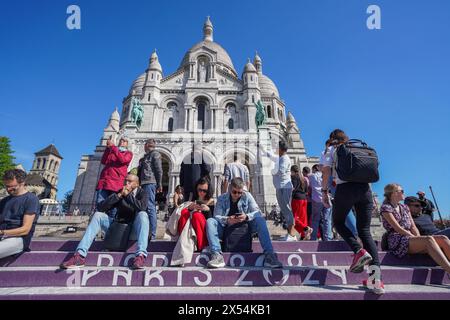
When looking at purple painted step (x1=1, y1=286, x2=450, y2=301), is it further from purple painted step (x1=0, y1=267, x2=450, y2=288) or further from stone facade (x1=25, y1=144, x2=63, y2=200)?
stone facade (x1=25, y1=144, x2=63, y2=200)

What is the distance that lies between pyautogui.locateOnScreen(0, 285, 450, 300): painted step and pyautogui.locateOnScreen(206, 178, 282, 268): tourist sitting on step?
588mm

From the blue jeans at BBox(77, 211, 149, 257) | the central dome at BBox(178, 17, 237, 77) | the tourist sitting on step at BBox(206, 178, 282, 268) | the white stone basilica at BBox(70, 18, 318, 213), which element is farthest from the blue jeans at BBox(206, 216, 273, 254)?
the central dome at BBox(178, 17, 237, 77)

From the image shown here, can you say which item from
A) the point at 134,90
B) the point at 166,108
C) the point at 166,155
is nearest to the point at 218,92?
the point at 166,108

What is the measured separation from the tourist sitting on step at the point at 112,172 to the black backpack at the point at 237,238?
2.50m

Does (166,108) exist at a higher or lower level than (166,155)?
higher

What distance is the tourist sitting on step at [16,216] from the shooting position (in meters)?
3.25

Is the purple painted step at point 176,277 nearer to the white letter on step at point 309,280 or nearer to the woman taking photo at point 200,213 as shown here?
the white letter on step at point 309,280

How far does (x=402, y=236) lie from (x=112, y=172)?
523 cm

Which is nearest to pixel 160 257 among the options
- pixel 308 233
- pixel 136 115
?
pixel 308 233

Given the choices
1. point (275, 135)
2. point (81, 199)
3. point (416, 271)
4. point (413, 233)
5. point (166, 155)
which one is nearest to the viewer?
point (416, 271)

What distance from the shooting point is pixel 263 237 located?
3465mm

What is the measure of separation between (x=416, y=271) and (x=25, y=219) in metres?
5.34

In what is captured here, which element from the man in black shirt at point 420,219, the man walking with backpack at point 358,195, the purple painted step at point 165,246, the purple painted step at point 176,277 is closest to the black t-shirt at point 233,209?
the purple painted step at point 165,246
